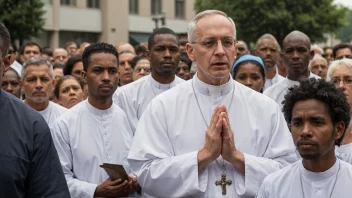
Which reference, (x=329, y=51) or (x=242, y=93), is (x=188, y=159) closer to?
(x=242, y=93)

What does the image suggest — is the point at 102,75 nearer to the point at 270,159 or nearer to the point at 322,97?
the point at 270,159

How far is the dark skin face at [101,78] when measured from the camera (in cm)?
638

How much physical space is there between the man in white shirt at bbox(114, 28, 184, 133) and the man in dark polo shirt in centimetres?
379

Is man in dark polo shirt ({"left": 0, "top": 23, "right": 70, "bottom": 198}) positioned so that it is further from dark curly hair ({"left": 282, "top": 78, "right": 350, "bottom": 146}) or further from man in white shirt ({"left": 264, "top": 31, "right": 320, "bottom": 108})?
man in white shirt ({"left": 264, "top": 31, "right": 320, "bottom": 108})

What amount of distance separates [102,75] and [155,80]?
1.56 metres

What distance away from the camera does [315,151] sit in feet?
14.4

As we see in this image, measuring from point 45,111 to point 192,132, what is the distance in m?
3.03

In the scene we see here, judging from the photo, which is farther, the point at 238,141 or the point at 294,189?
the point at 238,141

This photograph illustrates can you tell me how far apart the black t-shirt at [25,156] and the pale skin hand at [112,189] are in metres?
1.89

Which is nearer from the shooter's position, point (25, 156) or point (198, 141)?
point (25, 156)

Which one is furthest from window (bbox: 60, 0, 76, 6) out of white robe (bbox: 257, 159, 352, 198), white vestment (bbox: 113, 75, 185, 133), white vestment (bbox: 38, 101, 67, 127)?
white robe (bbox: 257, 159, 352, 198)

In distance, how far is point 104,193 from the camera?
578cm

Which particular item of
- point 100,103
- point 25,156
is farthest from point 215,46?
point 100,103

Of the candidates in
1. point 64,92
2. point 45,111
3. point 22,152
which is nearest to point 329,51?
point 64,92
